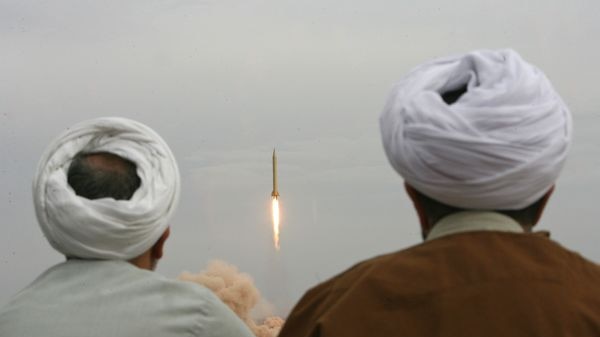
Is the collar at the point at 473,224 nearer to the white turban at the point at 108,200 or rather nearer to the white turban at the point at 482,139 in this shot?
the white turban at the point at 482,139

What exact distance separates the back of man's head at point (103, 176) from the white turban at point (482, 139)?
1.81 meters

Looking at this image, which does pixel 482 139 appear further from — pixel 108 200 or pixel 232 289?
pixel 232 289

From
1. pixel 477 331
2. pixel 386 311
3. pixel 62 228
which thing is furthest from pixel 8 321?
pixel 477 331

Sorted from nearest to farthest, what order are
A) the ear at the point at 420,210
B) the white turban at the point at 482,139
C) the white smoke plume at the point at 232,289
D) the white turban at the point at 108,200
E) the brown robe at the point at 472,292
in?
the brown robe at the point at 472,292
the white turban at the point at 482,139
the ear at the point at 420,210
the white turban at the point at 108,200
the white smoke plume at the point at 232,289

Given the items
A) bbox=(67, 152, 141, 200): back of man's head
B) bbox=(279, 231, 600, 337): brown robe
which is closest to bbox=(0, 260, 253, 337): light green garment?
bbox=(67, 152, 141, 200): back of man's head

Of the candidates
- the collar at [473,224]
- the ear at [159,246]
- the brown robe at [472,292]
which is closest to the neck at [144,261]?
the ear at [159,246]

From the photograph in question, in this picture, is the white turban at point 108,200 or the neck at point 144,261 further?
the neck at point 144,261

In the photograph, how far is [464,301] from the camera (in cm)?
419

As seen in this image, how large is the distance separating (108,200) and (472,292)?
2.33 metres

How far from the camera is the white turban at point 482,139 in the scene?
4414 mm

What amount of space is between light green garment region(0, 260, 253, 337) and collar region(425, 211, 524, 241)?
5.40ft

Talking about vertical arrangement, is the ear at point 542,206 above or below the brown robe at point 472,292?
above

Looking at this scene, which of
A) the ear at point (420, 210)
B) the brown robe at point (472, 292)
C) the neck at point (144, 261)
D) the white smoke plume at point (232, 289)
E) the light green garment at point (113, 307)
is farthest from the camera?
the white smoke plume at point (232, 289)

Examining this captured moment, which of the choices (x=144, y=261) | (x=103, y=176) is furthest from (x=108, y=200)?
(x=144, y=261)
